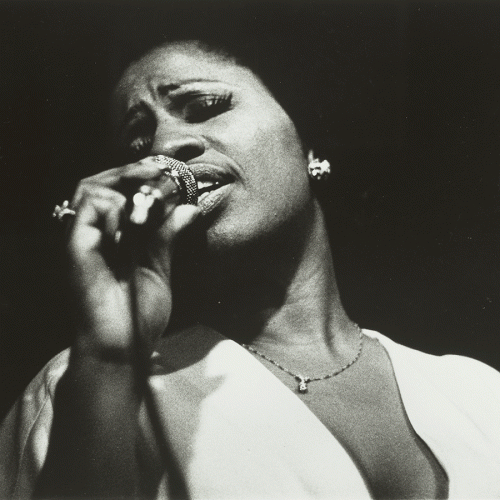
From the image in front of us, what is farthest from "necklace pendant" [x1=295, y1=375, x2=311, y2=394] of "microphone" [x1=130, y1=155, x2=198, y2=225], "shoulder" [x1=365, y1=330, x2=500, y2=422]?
"microphone" [x1=130, y1=155, x2=198, y2=225]

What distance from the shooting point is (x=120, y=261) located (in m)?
1.39

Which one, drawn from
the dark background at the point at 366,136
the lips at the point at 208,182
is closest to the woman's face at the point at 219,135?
the lips at the point at 208,182

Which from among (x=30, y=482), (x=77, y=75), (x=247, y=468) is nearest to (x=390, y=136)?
(x=77, y=75)

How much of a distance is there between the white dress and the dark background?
0.78 feet

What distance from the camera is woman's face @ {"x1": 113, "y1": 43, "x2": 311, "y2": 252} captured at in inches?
63.3

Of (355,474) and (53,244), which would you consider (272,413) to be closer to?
(355,474)

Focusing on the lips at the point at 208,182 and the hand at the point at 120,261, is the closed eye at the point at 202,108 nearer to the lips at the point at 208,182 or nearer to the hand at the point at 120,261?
the lips at the point at 208,182

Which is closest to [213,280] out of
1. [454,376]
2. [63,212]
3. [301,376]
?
[301,376]

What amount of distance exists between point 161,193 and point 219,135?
30cm

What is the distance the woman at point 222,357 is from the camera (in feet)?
4.46

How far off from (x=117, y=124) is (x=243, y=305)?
0.52 meters

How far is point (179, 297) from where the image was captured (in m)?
1.65

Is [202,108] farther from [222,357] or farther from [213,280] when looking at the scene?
[222,357]

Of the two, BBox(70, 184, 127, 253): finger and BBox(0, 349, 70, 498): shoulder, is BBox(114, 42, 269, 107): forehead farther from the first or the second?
BBox(0, 349, 70, 498): shoulder
